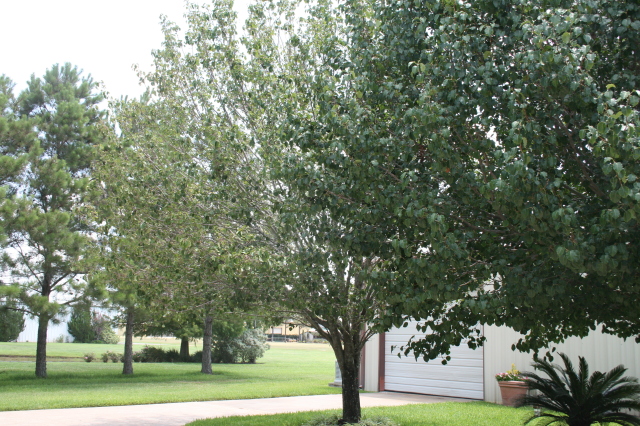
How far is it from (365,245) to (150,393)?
39.3ft

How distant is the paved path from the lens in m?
10.4

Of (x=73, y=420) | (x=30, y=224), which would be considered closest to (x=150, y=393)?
(x=73, y=420)

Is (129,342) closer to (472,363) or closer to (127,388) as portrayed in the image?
(127,388)

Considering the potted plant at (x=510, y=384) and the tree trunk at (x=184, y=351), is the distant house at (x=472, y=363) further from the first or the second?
the tree trunk at (x=184, y=351)

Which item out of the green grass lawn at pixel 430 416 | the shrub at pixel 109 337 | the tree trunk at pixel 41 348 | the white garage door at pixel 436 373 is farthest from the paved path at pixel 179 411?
the shrub at pixel 109 337

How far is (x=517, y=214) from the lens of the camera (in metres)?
4.53

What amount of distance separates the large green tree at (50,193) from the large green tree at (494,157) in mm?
14253

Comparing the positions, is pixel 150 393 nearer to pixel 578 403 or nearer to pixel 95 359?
pixel 578 403

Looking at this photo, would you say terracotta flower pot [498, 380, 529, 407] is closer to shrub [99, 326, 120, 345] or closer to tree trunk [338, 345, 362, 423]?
tree trunk [338, 345, 362, 423]

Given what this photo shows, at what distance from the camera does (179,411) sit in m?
12.1

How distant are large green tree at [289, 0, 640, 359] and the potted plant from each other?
7297mm

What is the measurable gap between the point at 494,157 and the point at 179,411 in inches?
384

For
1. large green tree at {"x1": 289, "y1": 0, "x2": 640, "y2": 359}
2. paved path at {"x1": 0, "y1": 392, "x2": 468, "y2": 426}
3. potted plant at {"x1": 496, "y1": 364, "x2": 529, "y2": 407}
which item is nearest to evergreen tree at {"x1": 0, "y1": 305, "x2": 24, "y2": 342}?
paved path at {"x1": 0, "y1": 392, "x2": 468, "y2": 426}

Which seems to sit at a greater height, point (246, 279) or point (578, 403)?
point (246, 279)
